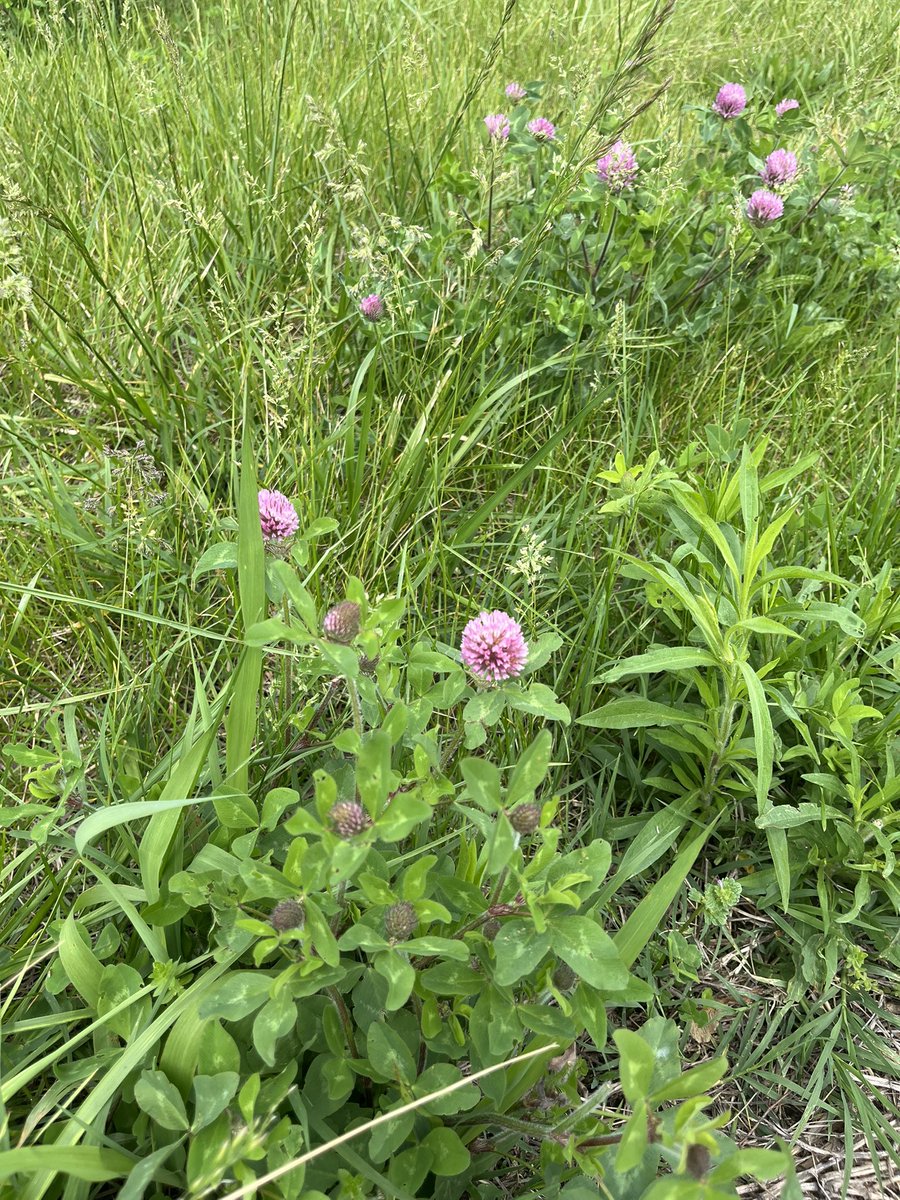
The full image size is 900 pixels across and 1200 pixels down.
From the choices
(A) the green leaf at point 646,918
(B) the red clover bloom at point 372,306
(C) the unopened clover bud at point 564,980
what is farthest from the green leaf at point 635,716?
(B) the red clover bloom at point 372,306

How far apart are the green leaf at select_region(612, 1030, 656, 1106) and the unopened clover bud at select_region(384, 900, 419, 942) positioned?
0.24 meters

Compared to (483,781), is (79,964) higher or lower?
lower

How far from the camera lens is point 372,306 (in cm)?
193

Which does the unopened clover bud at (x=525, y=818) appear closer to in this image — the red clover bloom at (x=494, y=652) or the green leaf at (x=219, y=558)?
the red clover bloom at (x=494, y=652)

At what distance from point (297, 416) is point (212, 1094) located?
142cm

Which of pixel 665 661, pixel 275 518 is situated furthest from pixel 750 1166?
pixel 275 518

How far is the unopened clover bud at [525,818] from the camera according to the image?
2.97 feet

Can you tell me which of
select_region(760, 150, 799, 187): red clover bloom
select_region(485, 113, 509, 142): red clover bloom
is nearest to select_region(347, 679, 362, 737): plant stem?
select_region(485, 113, 509, 142): red clover bloom

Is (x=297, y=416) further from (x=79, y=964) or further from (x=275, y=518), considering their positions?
(x=79, y=964)

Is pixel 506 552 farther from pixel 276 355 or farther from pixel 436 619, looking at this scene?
pixel 276 355

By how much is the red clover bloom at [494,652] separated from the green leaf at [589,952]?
35cm

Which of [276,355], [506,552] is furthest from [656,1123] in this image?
[276,355]

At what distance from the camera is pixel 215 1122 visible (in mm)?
880

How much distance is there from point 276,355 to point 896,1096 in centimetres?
180
